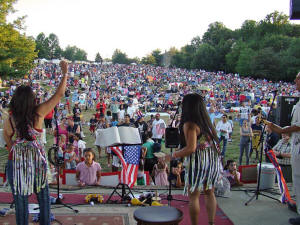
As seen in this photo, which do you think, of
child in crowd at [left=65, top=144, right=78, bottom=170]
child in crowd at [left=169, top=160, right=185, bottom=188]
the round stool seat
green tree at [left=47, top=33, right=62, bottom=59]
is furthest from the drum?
green tree at [left=47, top=33, right=62, bottom=59]

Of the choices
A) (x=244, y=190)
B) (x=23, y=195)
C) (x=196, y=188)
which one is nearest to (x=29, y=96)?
(x=23, y=195)

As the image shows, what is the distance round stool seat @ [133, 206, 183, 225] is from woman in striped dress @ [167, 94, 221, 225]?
17.3 inches

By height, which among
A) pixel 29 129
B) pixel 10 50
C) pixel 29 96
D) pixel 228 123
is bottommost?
pixel 228 123

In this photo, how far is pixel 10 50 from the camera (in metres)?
22.4

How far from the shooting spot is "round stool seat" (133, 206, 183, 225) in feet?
8.89

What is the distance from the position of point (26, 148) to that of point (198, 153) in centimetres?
173

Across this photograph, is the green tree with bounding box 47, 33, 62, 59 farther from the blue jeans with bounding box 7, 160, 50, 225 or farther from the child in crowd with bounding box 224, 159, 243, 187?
the blue jeans with bounding box 7, 160, 50, 225

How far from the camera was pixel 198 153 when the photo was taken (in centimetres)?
331

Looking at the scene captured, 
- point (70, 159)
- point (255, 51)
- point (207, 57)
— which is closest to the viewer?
point (70, 159)

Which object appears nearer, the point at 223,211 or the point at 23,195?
the point at 23,195

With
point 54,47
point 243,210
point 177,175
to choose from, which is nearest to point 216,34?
point 54,47

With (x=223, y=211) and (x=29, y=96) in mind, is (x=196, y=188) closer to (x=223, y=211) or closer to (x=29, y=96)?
(x=223, y=211)

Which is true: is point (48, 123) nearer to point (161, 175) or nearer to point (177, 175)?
point (161, 175)

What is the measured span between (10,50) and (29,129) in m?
22.1
